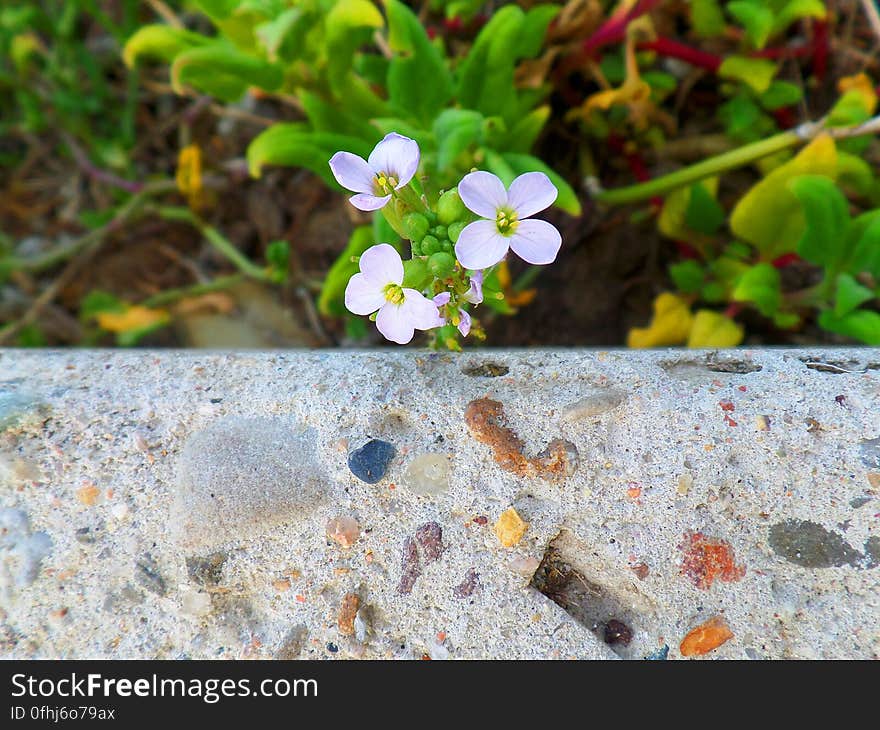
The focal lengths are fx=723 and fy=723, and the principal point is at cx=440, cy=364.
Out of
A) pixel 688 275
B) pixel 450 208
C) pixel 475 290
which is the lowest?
pixel 688 275

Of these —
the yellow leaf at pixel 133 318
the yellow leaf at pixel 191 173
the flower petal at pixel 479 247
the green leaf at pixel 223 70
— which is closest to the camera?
the flower petal at pixel 479 247

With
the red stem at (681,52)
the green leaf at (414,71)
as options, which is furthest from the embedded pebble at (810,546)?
the red stem at (681,52)

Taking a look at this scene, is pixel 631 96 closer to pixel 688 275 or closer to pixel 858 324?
pixel 688 275

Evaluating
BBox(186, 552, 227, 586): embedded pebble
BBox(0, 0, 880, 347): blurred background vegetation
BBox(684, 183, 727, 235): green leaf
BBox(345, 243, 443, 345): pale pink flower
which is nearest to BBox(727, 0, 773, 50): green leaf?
BBox(0, 0, 880, 347): blurred background vegetation

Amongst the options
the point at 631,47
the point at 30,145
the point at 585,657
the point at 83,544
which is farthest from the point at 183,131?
the point at 585,657

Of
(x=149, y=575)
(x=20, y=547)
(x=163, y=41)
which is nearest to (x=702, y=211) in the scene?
(x=163, y=41)

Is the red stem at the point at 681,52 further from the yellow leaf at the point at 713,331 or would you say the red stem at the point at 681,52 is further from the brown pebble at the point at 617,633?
the brown pebble at the point at 617,633
